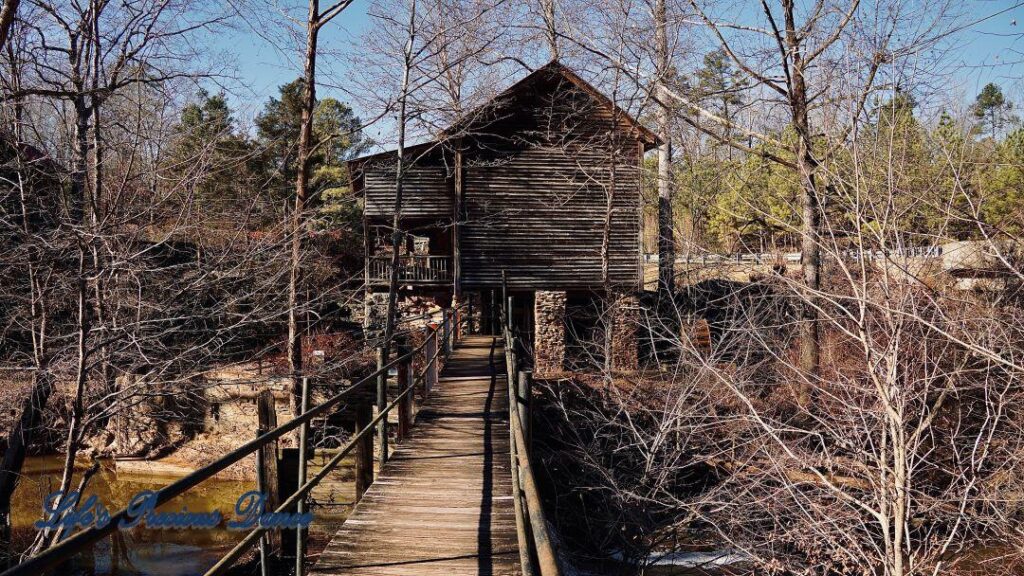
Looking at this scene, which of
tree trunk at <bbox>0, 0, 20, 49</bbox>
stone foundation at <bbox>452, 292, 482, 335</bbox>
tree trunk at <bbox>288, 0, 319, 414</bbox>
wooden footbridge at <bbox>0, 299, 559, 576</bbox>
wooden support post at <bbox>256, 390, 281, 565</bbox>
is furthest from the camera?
stone foundation at <bbox>452, 292, 482, 335</bbox>

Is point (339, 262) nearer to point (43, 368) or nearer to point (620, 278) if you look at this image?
point (620, 278)

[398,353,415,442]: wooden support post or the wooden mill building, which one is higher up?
the wooden mill building

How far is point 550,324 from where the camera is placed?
20.6 m

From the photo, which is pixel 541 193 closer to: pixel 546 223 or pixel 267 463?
pixel 546 223

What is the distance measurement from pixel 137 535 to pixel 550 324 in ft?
38.6

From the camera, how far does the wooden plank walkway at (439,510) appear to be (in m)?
4.39

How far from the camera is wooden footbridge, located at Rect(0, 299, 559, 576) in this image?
8.94 ft

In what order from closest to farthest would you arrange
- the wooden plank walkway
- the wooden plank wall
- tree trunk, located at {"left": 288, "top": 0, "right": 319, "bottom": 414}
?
the wooden plank walkway, tree trunk, located at {"left": 288, "top": 0, "right": 319, "bottom": 414}, the wooden plank wall

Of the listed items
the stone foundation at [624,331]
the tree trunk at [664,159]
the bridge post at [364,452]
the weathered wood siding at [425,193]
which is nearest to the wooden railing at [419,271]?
the weathered wood siding at [425,193]

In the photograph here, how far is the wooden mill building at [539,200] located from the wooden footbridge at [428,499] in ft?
35.2

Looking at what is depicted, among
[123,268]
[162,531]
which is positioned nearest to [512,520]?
[123,268]

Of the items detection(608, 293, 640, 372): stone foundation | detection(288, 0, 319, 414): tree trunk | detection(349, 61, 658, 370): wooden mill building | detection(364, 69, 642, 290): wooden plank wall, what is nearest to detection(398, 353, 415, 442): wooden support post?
detection(288, 0, 319, 414): tree trunk

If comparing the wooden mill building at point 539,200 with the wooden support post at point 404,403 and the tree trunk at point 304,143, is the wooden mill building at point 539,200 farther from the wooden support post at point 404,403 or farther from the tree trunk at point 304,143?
the wooden support post at point 404,403

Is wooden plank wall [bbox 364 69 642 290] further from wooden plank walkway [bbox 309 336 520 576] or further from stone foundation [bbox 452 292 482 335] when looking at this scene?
wooden plank walkway [bbox 309 336 520 576]
